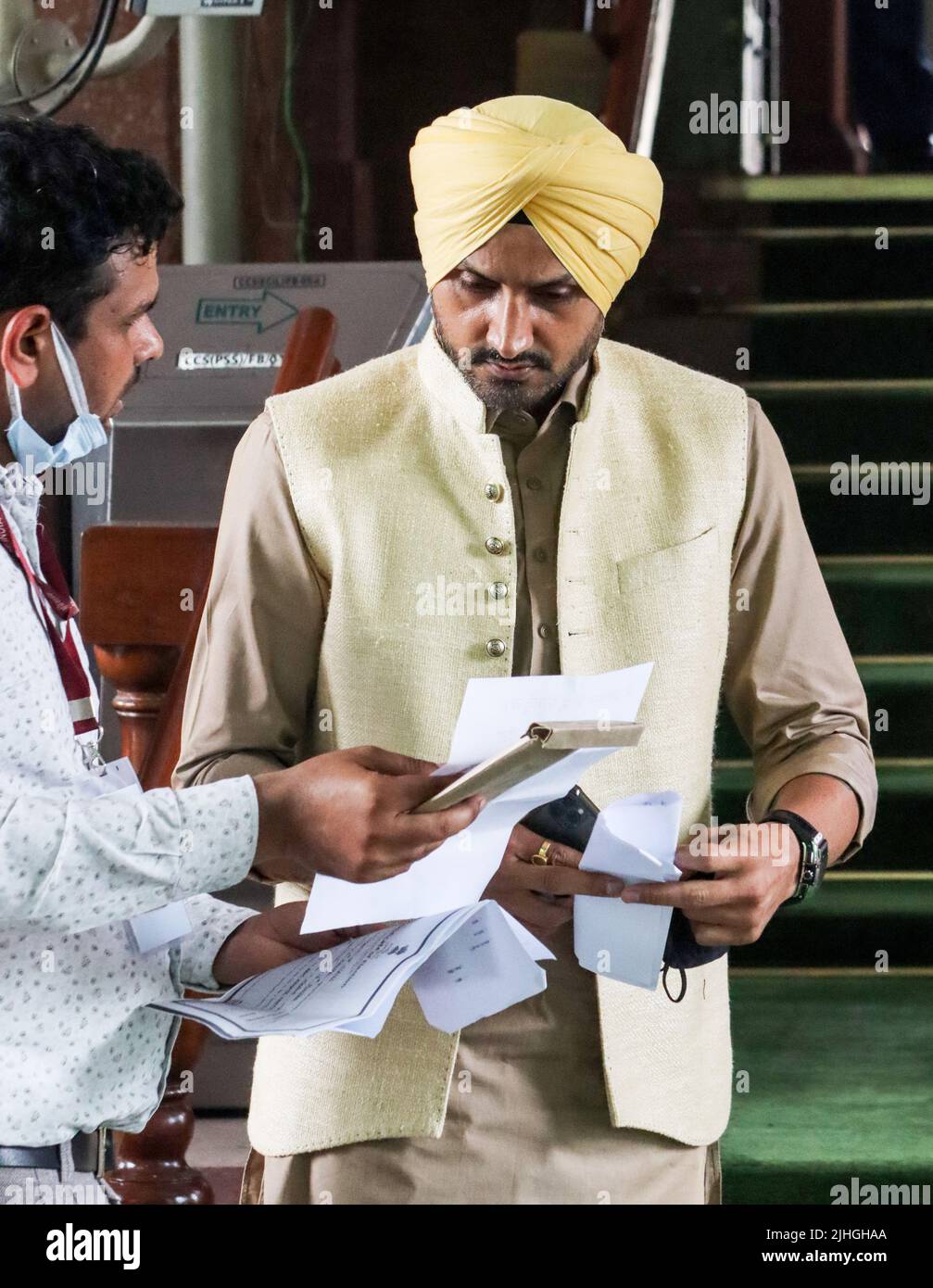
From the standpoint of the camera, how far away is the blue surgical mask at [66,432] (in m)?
1.46

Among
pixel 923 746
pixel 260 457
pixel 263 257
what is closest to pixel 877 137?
pixel 263 257

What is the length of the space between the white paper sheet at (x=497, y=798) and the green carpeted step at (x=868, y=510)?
2938 mm

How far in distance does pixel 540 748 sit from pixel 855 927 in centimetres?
273

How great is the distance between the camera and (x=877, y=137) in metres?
5.48

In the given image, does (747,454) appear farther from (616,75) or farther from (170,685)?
(616,75)

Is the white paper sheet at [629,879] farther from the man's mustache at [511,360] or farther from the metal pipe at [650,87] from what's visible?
the metal pipe at [650,87]

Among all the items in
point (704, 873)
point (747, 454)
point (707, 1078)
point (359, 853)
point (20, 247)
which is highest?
point (20, 247)

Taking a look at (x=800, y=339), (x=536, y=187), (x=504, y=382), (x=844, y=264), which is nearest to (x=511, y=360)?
(x=504, y=382)

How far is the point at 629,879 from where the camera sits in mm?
1553

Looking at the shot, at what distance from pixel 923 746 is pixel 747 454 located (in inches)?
94.1

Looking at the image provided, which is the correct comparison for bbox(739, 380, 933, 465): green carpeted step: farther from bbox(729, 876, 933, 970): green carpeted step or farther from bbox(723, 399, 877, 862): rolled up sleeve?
bbox(723, 399, 877, 862): rolled up sleeve

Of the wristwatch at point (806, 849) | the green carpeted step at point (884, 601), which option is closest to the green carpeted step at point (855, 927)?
the green carpeted step at point (884, 601)

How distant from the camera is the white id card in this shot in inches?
54.7

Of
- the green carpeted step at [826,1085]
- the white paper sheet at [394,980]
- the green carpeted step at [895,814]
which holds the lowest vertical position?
the green carpeted step at [826,1085]
